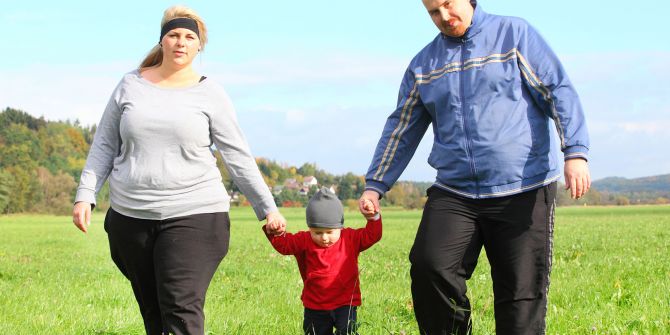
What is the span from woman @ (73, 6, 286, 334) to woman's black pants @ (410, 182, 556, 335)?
117 centimetres

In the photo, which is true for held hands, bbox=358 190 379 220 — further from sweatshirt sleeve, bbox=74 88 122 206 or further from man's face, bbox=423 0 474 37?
sweatshirt sleeve, bbox=74 88 122 206

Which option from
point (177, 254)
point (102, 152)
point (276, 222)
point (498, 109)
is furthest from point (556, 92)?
point (102, 152)

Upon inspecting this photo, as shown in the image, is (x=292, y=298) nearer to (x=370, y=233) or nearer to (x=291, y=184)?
(x=370, y=233)

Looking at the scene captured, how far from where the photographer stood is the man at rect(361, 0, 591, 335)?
4832 mm

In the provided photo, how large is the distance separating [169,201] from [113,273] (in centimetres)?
942

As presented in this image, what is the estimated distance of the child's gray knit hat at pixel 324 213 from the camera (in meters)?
5.78

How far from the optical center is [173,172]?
16.2ft

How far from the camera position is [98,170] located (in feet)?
17.3

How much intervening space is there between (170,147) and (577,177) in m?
2.43

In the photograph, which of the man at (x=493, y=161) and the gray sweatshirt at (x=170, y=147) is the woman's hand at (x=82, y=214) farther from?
the man at (x=493, y=161)

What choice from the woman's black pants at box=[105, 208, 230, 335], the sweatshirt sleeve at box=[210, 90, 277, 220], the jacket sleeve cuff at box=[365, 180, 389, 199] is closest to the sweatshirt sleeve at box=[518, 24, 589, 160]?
the jacket sleeve cuff at box=[365, 180, 389, 199]

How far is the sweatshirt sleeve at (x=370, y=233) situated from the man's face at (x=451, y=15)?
1.43 meters

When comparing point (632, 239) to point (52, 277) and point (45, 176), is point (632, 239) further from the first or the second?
point (45, 176)

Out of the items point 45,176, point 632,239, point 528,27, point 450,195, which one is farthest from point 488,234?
point 45,176
